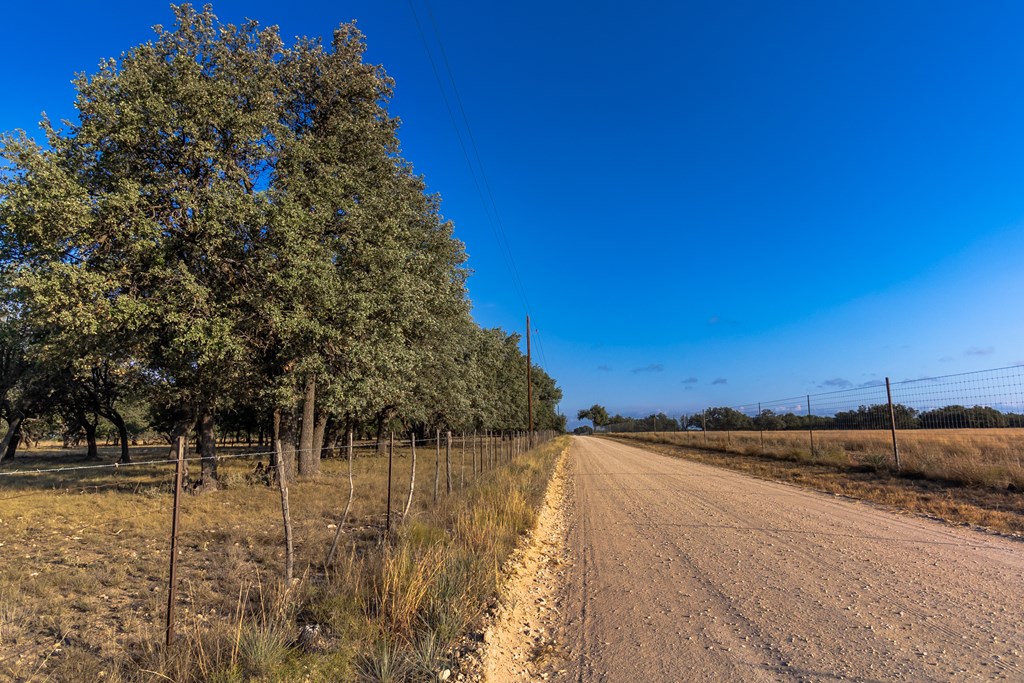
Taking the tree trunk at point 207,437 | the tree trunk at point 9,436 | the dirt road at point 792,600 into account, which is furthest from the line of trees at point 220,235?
the dirt road at point 792,600

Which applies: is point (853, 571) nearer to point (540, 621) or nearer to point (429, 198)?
point (540, 621)

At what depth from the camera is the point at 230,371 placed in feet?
44.9

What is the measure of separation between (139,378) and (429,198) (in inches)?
440

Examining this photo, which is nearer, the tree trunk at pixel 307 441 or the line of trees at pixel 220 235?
the line of trees at pixel 220 235

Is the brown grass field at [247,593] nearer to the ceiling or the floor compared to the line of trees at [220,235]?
nearer to the floor

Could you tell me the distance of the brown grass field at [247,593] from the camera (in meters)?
3.75

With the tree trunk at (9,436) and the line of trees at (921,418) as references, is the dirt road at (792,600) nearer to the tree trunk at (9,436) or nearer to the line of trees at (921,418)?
the line of trees at (921,418)

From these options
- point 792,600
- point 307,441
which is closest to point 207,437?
point 307,441

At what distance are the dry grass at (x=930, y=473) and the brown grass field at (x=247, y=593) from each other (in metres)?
7.92

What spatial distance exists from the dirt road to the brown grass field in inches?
46.9

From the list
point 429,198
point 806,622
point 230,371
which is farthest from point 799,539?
point 429,198

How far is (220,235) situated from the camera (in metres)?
11.5

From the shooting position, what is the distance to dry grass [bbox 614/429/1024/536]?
33.4 ft

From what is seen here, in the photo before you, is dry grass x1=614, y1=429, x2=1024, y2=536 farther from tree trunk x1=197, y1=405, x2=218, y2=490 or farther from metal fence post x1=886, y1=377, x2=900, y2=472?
tree trunk x1=197, y1=405, x2=218, y2=490
